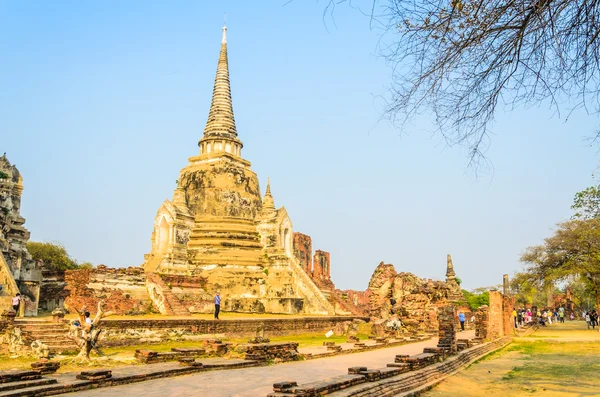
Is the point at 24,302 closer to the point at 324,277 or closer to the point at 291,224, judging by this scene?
the point at 291,224

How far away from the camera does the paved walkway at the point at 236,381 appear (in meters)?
6.88

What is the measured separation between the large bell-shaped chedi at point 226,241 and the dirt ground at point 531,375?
35.6 ft

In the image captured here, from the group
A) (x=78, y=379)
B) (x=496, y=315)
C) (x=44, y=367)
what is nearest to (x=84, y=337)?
(x=44, y=367)

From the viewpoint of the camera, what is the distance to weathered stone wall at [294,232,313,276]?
3222 centimetres

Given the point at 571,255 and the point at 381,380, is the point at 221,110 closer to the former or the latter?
the point at 571,255

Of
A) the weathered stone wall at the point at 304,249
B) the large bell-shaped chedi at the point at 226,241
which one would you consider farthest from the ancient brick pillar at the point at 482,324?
the weathered stone wall at the point at 304,249

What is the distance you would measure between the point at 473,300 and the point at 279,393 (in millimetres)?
47039

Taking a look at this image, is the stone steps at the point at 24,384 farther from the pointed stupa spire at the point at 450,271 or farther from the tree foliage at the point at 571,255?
the pointed stupa spire at the point at 450,271

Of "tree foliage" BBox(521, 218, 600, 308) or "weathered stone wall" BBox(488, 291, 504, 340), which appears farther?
"tree foliage" BBox(521, 218, 600, 308)

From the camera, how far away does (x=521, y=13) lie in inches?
175

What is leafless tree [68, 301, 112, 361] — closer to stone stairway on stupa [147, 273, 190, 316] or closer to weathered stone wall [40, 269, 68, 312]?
stone stairway on stupa [147, 273, 190, 316]

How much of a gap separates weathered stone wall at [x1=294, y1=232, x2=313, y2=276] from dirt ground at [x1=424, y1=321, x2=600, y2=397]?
17387 mm

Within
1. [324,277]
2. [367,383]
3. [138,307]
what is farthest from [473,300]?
[367,383]

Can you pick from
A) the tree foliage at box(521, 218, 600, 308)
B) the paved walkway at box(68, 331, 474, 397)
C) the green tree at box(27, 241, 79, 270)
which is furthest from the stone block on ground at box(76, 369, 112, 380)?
the green tree at box(27, 241, 79, 270)
